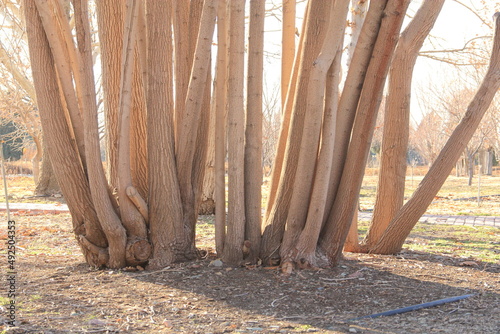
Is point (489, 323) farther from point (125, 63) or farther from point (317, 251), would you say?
point (125, 63)

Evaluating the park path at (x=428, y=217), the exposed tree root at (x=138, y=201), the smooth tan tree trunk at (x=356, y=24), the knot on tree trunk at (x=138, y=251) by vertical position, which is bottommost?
the park path at (x=428, y=217)

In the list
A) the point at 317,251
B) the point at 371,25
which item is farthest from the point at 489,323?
the point at 371,25

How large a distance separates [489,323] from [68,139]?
379 cm

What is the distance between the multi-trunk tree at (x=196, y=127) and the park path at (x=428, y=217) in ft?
18.6

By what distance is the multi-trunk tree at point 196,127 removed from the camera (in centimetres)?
448

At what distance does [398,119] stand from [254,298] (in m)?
2.80

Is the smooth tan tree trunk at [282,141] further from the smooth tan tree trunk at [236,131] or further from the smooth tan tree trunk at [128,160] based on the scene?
the smooth tan tree trunk at [128,160]

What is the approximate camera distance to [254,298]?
12.6ft

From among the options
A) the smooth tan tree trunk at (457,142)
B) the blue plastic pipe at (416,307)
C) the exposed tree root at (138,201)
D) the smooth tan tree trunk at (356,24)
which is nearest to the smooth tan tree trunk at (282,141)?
the exposed tree root at (138,201)

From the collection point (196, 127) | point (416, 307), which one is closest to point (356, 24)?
point (196, 127)

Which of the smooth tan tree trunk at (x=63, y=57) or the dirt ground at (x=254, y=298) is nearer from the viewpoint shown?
the dirt ground at (x=254, y=298)

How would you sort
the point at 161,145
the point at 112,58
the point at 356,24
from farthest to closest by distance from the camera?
the point at 356,24 < the point at 112,58 < the point at 161,145

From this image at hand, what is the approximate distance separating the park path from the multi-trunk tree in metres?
5.68

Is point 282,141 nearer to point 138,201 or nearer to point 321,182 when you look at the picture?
point 321,182
